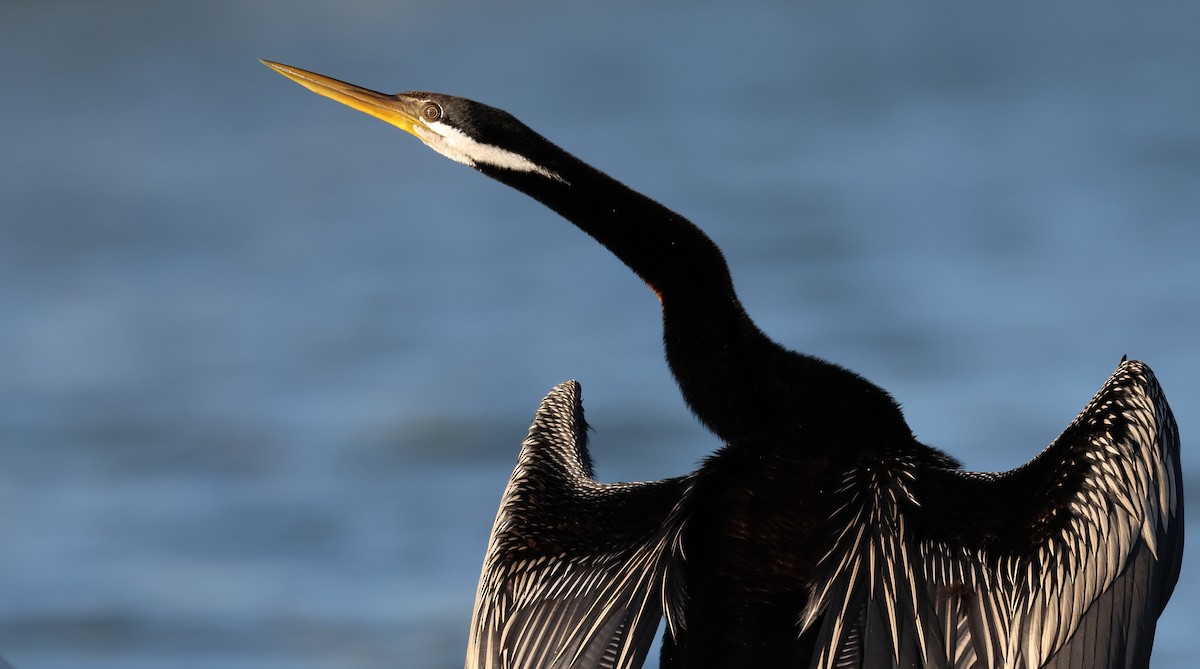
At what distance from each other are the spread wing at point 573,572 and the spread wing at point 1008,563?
54cm

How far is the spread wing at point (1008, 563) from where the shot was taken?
4.14 meters

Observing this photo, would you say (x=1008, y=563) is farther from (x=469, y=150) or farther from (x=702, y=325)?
(x=469, y=150)

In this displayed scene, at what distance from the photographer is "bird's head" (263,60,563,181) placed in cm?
543

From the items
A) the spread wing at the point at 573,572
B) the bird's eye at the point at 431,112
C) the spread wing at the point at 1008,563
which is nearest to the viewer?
the spread wing at the point at 1008,563

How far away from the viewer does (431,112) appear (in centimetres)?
570

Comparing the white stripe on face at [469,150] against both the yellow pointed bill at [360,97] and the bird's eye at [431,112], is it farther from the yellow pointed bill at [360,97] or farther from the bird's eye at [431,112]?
the yellow pointed bill at [360,97]

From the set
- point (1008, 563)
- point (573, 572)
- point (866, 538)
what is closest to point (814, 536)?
point (866, 538)

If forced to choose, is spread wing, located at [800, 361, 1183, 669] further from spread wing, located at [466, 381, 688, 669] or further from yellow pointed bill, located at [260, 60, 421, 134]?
yellow pointed bill, located at [260, 60, 421, 134]

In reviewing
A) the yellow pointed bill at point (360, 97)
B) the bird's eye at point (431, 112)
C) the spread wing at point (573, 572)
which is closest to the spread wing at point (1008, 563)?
the spread wing at point (573, 572)

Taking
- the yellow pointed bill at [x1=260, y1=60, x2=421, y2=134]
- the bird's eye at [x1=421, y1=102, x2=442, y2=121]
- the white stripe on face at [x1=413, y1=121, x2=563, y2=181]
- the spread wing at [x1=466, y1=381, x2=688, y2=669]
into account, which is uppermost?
the yellow pointed bill at [x1=260, y1=60, x2=421, y2=134]

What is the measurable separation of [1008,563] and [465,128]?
2.62 m

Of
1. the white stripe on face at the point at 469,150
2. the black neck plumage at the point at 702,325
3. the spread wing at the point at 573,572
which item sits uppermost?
the white stripe on face at the point at 469,150

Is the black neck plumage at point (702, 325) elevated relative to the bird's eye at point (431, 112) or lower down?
lower down

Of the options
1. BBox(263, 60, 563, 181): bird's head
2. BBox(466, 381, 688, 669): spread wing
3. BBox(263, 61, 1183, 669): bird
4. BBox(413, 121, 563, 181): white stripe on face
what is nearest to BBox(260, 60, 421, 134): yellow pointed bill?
BBox(263, 60, 563, 181): bird's head
